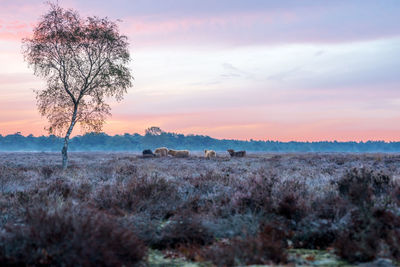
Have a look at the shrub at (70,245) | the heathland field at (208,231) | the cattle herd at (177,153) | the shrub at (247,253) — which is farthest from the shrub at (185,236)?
the cattle herd at (177,153)

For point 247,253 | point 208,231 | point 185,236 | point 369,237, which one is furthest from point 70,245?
point 369,237

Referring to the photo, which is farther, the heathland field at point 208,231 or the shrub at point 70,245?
the heathland field at point 208,231

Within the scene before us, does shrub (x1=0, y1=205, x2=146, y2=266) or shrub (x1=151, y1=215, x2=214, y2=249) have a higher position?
shrub (x1=0, y1=205, x2=146, y2=266)

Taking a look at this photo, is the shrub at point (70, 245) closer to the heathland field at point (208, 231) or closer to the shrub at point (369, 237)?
the heathland field at point (208, 231)

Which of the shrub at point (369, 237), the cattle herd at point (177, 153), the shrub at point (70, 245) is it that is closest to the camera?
the shrub at point (70, 245)

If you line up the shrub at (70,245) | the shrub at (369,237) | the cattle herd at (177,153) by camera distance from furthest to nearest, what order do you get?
the cattle herd at (177,153)
the shrub at (369,237)
the shrub at (70,245)

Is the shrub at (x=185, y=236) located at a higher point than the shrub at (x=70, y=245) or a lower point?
lower

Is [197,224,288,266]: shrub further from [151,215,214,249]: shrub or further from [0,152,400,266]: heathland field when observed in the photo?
[151,215,214,249]: shrub

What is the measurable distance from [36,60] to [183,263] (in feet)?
91.9

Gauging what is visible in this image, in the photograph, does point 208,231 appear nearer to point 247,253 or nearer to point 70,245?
point 247,253

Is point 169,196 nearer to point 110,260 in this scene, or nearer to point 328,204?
point 328,204

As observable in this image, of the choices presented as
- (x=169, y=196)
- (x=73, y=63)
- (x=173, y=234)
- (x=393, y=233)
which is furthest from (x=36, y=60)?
(x=393, y=233)

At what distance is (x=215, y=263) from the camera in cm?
479

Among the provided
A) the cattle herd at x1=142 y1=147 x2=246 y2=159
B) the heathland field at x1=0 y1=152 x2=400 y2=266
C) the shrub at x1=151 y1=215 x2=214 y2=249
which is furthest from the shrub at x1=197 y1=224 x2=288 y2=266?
the cattle herd at x1=142 y1=147 x2=246 y2=159
